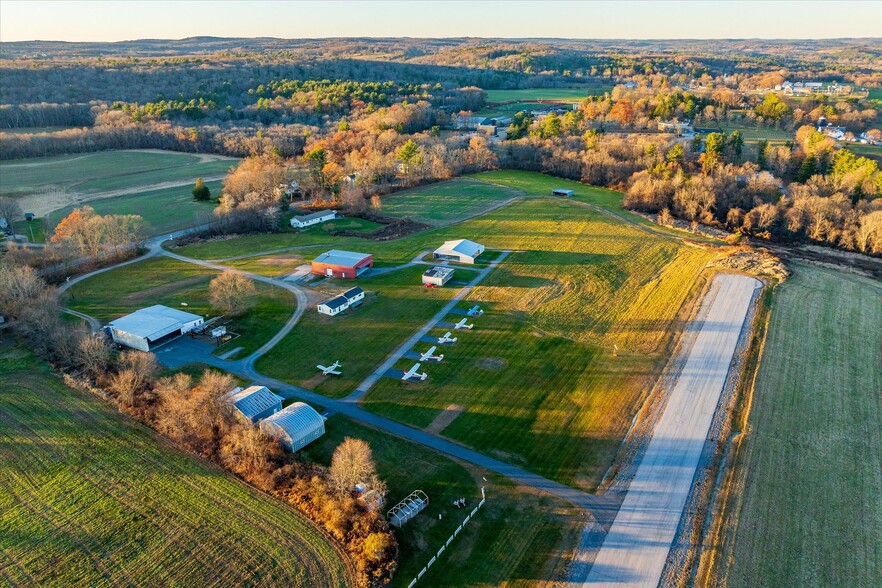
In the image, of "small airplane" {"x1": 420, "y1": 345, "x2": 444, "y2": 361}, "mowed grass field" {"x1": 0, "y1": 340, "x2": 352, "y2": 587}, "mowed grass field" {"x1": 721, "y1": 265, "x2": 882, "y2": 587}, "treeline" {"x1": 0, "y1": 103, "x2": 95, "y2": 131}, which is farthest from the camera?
"treeline" {"x1": 0, "y1": 103, "x2": 95, "y2": 131}

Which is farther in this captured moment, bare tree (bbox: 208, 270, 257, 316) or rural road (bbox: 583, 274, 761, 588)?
bare tree (bbox: 208, 270, 257, 316)

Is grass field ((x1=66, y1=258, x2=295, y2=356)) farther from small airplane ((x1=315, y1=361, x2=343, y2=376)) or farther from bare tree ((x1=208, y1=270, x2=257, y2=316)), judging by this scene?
small airplane ((x1=315, y1=361, x2=343, y2=376))

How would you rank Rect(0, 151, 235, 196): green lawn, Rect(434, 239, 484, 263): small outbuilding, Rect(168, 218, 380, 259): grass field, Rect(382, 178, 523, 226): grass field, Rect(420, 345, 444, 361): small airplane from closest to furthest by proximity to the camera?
Rect(420, 345, 444, 361): small airplane → Rect(434, 239, 484, 263): small outbuilding → Rect(168, 218, 380, 259): grass field → Rect(382, 178, 523, 226): grass field → Rect(0, 151, 235, 196): green lawn

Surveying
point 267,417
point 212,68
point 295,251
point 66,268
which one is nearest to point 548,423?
point 267,417

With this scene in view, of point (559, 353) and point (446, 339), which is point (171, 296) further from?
point (559, 353)

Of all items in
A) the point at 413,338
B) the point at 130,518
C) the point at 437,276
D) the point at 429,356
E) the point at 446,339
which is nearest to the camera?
the point at 130,518

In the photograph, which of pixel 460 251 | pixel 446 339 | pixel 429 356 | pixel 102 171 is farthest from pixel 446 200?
pixel 102 171

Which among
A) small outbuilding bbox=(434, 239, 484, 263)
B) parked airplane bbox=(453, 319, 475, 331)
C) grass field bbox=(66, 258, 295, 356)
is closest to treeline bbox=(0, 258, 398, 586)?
grass field bbox=(66, 258, 295, 356)
